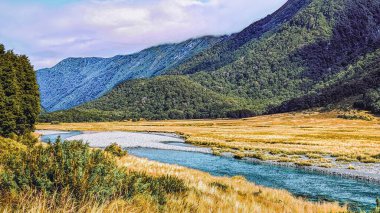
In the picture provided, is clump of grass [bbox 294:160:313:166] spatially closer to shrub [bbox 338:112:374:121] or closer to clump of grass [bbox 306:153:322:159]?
clump of grass [bbox 306:153:322:159]

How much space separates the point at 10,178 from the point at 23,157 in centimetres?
187

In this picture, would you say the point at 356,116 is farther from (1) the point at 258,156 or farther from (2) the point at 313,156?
(1) the point at 258,156

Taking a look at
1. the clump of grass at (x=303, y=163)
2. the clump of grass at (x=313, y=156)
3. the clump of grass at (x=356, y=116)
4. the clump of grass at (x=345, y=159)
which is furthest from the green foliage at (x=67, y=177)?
the clump of grass at (x=356, y=116)

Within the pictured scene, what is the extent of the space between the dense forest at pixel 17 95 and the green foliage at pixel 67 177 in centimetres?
3326

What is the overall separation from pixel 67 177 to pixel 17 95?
130 ft

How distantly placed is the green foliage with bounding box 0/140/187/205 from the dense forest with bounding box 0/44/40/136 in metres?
33.3

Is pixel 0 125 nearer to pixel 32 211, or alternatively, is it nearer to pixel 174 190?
pixel 174 190

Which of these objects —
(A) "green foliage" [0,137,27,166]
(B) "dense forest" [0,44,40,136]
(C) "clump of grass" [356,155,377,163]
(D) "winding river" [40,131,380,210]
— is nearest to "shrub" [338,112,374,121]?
(C) "clump of grass" [356,155,377,163]

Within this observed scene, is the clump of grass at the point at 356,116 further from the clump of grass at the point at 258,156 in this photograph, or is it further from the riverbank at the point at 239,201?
the riverbank at the point at 239,201

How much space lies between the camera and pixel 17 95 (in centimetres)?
4403

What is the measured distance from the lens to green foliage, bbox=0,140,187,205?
317 inches

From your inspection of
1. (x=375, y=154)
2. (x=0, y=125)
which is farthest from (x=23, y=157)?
(x=375, y=154)

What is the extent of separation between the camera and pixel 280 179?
34.8m

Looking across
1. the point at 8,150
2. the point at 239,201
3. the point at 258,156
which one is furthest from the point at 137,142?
the point at 239,201
